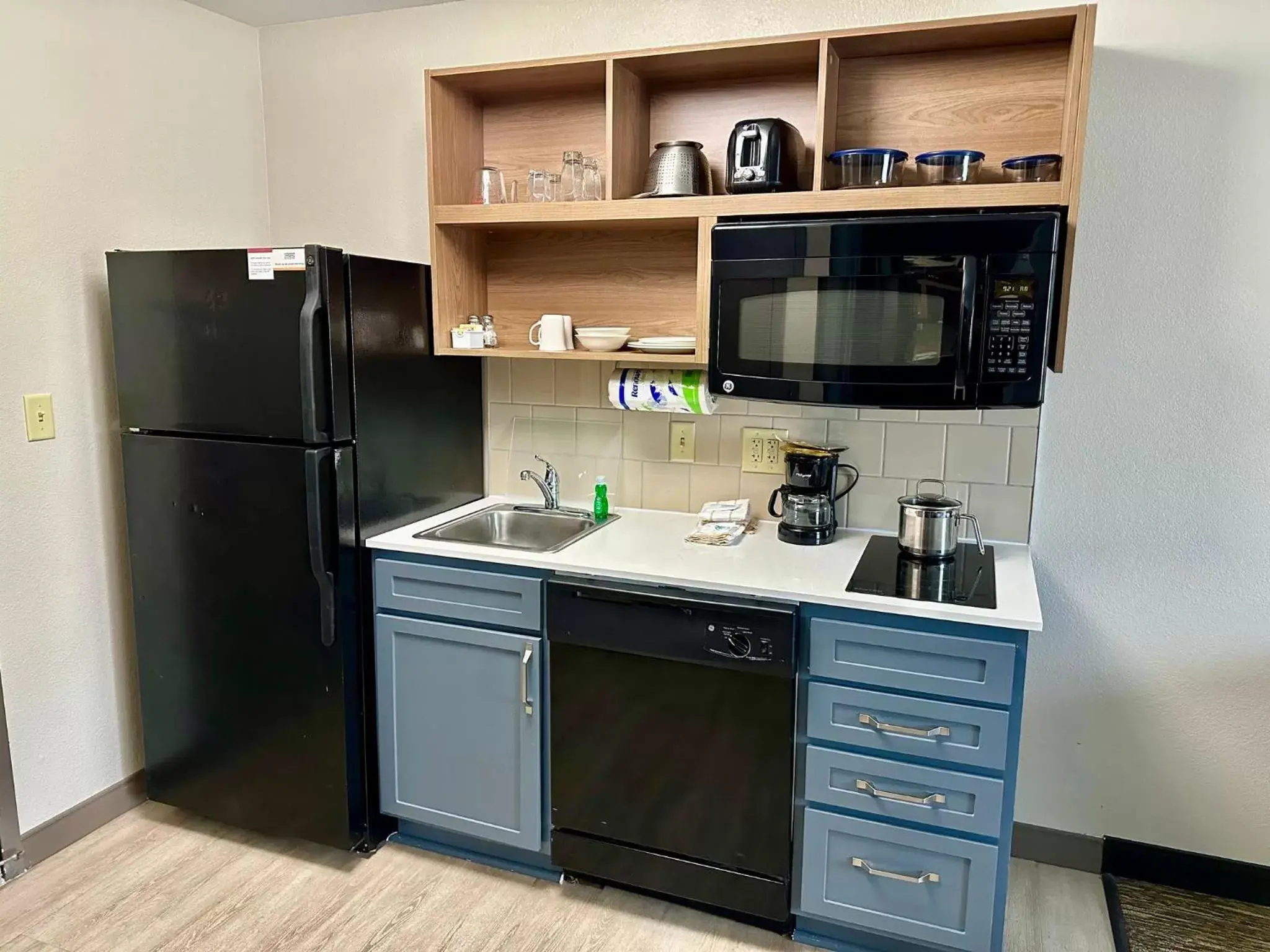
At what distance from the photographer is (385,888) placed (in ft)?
7.21

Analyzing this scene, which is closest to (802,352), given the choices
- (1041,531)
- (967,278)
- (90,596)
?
(967,278)

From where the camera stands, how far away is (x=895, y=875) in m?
1.84

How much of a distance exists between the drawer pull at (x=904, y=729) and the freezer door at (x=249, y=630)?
1.27 meters

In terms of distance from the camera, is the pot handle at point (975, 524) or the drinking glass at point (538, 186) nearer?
the pot handle at point (975, 524)

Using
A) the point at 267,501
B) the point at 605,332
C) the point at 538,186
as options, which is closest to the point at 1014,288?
the point at 605,332

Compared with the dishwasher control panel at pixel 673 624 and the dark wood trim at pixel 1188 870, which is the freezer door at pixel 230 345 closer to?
the dishwasher control panel at pixel 673 624

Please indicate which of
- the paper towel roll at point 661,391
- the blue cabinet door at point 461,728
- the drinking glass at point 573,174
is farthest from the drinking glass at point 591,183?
the blue cabinet door at point 461,728

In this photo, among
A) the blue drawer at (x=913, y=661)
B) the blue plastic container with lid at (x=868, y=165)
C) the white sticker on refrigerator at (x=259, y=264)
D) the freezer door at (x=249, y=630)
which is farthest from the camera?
the freezer door at (x=249, y=630)

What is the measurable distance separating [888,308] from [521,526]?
1.24 meters

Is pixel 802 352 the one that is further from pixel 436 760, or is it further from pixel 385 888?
pixel 385 888

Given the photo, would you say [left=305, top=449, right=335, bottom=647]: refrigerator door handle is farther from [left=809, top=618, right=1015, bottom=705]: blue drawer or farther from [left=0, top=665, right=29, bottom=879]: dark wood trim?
[left=809, top=618, right=1015, bottom=705]: blue drawer

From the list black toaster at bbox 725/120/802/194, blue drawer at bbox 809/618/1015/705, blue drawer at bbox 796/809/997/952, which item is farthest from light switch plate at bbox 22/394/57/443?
blue drawer at bbox 796/809/997/952

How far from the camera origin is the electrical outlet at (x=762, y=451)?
2383mm

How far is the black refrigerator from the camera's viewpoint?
Result: 208 cm
